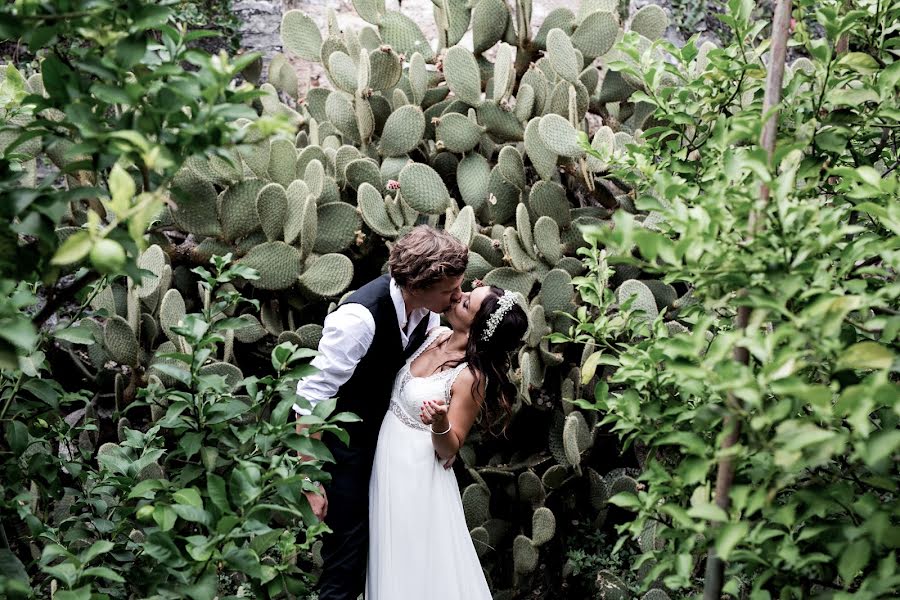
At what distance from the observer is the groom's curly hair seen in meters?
2.52

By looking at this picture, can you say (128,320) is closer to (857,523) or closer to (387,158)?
(387,158)

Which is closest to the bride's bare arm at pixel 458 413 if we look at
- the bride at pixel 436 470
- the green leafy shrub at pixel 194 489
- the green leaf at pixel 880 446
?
the bride at pixel 436 470

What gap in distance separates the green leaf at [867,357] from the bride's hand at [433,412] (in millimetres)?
1405

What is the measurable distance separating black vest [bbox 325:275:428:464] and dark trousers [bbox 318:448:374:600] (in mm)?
34

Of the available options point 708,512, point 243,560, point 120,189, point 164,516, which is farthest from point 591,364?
point 120,189

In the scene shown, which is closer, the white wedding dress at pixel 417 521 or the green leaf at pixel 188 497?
the green leaf at pixel 188 497

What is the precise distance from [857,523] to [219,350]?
2.42 m

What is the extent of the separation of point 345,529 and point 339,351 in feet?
2.07

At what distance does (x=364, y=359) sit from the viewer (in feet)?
8.70

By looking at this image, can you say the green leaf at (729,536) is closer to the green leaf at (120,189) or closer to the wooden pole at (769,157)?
the wooden pole at (769,157)

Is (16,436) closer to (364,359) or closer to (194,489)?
(194,489)

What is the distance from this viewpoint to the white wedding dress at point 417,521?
2.63 meters

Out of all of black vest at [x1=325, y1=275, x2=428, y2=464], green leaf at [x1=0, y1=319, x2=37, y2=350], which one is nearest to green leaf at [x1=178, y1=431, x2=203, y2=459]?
green leaf at [x1=0, y1=319, x2=37, y2=350]

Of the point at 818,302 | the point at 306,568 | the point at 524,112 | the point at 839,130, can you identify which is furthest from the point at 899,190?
the point at 306,568
